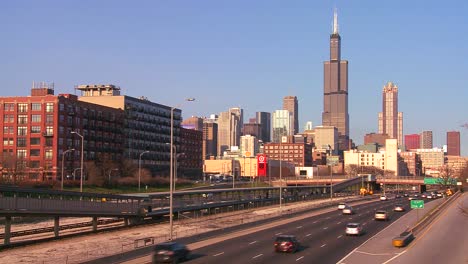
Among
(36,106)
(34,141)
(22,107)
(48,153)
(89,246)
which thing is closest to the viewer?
(89,246)

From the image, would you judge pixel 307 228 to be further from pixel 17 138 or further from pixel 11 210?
pixel 17 138

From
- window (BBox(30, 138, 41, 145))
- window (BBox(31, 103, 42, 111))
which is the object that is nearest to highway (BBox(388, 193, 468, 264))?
window (BBox(30, 138, 41, 145))

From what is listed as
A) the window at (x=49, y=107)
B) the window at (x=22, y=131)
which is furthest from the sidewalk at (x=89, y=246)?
the window at (x=22, y=131)

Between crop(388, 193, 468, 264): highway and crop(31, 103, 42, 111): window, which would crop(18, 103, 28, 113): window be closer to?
crop(31, 103, 42, 111): window

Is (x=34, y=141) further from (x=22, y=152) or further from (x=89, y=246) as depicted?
(x=89, y=246)

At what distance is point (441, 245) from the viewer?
55.3 m

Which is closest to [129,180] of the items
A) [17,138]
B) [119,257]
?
[17,138]

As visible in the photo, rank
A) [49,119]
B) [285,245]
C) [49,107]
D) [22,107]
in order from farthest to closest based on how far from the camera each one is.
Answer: [22,107] → [49,107] → [49,119] → [285,245]

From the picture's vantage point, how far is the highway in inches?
1817

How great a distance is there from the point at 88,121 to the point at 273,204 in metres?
51.5

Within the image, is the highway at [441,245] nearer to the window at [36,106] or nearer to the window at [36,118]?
the window at [36,118]

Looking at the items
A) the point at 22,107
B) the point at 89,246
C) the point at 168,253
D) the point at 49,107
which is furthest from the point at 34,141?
the point at 168,253

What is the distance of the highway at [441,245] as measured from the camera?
46156 millimetres

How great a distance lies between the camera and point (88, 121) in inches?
6009
